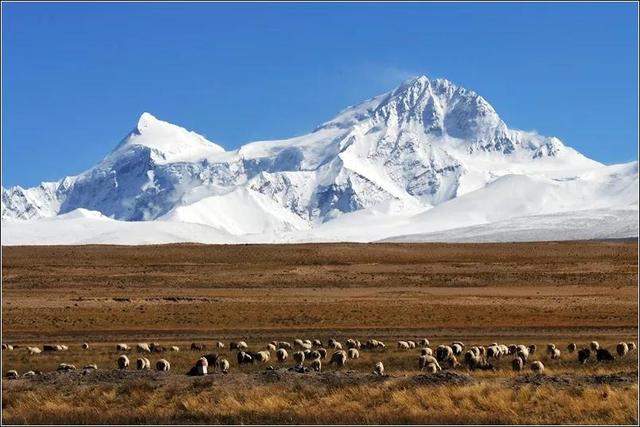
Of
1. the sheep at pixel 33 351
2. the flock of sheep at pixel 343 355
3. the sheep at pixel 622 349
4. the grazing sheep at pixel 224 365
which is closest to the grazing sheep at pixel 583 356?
the flock of sheep at pixel 343 355

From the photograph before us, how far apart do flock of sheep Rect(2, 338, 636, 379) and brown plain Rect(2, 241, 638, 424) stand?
78 centimetres

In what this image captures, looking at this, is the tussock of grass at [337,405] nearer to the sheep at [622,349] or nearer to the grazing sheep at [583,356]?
the grazing sheep at [583,356]

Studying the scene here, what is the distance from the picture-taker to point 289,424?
21500 mm

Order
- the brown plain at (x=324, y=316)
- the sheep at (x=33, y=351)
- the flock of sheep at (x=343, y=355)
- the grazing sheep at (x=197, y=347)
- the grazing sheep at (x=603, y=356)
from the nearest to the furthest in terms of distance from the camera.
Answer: the brown plain at (x=324, y=316), the flock of sheep at (x=343, y=355), the grazing sheep at (x=603, y=356), the sheep at (x=33, y=351), the grazing sheep at (x=197, y=347)

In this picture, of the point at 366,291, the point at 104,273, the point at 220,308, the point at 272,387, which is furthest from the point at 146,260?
the point at 272,387

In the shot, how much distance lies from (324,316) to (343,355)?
24.5m

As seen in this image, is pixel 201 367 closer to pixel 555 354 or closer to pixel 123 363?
pixel 123 363

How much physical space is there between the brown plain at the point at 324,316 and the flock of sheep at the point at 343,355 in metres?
0.78

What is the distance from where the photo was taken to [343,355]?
3375 cm

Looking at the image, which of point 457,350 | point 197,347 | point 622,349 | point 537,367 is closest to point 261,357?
point 197,347

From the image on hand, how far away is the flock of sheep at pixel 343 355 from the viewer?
1232 inches

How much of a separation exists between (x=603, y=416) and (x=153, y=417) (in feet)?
34.6

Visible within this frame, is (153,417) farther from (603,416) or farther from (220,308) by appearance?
(220,308)

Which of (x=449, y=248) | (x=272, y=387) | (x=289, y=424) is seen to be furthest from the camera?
(x=449, y=248)
